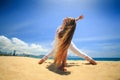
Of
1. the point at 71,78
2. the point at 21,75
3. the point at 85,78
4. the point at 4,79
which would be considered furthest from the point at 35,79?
the point at 85,78

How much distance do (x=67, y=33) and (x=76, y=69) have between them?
5.45 feet

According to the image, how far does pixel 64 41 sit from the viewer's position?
7641 millimetres

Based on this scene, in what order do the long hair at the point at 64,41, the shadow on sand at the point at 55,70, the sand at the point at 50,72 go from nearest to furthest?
the sand at the point at 50,72
the shadow on sand at the point at 55,70
the long hair at the point at 64,41

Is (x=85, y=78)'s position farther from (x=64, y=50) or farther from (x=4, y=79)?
(x=4, y=79)

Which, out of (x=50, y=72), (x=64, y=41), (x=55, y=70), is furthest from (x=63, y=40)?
(x=50, y=72)

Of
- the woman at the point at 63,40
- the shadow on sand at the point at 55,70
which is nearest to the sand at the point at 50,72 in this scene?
the shadow on sand at the point at 55,70

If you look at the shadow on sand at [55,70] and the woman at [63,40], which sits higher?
the woman at [63,40]

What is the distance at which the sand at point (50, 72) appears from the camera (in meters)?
6.40

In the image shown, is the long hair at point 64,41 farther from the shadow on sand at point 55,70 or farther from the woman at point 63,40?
the shadow on sand at point 55,70

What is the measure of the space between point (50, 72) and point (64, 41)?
142 cm

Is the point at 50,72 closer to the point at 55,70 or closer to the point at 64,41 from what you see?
the point at 55,70

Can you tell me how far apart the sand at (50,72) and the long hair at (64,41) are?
488 millimetres

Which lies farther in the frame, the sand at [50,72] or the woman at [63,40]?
the woman at [63,40]

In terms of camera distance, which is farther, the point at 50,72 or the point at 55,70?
the point at 55,70
